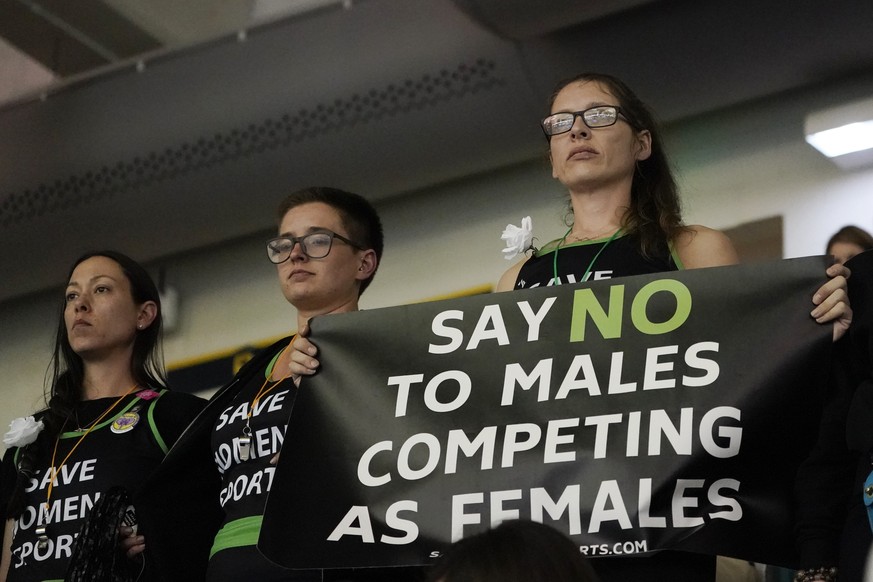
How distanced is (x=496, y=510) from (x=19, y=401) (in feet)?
14.0

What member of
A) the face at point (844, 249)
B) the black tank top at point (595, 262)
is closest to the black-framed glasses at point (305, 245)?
the black tank top at point (595, 262)

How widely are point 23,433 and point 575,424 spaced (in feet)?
4.70

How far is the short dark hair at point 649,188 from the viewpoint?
2549mm

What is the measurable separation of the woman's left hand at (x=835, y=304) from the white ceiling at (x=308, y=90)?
2129 millimetres

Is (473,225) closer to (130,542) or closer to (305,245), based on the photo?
(305,245)

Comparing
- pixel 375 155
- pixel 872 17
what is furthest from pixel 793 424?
pixel 375 155

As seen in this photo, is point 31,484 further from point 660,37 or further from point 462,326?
point 660,37

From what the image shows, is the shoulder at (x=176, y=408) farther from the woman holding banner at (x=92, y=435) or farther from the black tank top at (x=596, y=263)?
the black tank top at (x=596, y=263)

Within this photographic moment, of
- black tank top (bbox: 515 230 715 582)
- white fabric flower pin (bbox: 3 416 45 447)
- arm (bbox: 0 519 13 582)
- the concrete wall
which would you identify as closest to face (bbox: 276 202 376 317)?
black tank top (bbox: 515 230 715 582)

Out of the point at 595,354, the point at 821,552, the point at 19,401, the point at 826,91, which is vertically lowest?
the point at 821,552

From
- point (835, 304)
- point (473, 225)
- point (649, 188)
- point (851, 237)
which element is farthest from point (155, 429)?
point (473, 225)

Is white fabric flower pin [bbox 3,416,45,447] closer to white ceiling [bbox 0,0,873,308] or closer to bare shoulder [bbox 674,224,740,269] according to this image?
bare shoulder [bbox 674,224,740,269]

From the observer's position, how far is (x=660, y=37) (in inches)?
169

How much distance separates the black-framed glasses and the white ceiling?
1732 millimetres
